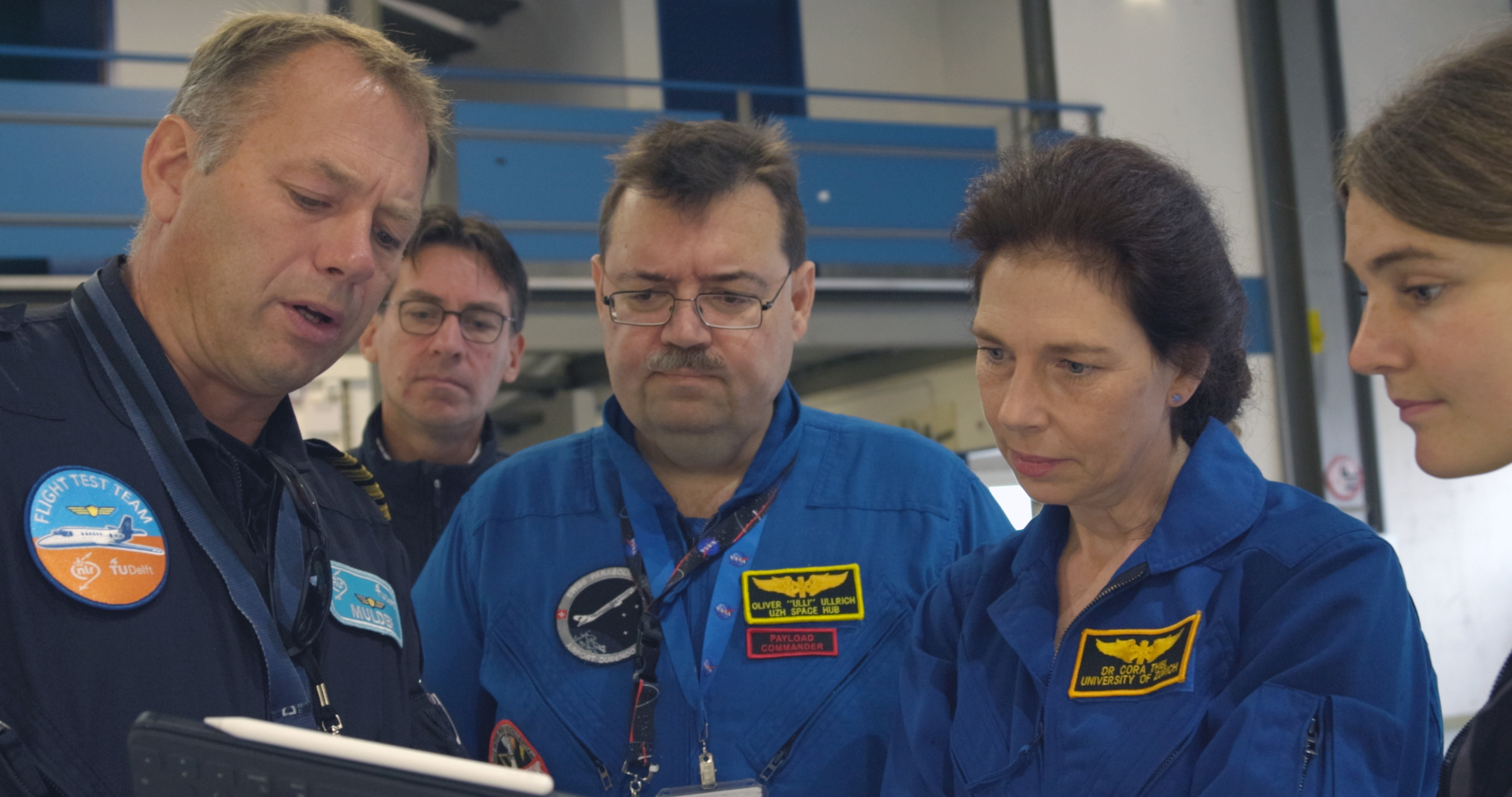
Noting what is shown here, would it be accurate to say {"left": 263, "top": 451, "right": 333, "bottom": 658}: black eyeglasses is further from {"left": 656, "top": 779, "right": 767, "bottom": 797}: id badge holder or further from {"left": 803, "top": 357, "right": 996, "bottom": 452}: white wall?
{"left": 803, "top": 357, "right": 996, "bottom": 452}: white wall

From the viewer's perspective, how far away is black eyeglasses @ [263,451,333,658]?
139cm

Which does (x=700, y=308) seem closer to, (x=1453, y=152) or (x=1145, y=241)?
(x=1145, y=241)

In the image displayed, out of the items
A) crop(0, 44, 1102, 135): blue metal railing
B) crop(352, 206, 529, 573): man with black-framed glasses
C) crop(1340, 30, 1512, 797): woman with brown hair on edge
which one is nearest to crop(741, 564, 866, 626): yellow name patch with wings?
crop(1340, 30, 1512, 797): woman with brown hair on edge

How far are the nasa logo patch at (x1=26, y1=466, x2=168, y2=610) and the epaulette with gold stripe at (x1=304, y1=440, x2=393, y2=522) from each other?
53 cm

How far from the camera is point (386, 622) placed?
1593 millimetres

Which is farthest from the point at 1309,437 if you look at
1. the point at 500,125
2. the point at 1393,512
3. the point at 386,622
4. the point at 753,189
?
the point at 386,622

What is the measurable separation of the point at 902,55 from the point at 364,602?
6613 mm

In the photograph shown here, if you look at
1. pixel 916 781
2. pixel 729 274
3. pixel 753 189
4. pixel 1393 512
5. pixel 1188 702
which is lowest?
pixel 1393 512

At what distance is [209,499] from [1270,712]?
4.08ft

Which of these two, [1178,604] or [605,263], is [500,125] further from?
[1178,604]

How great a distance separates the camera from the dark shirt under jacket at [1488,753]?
3.47 ft

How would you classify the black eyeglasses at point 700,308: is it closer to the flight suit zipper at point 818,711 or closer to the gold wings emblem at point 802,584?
the gold wings emblem at point 802,584

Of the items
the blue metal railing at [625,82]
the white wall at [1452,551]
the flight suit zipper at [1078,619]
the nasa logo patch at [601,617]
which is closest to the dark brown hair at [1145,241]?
the flight suit zipper at [1078,619]

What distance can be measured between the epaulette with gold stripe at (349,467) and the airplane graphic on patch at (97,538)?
536mm
